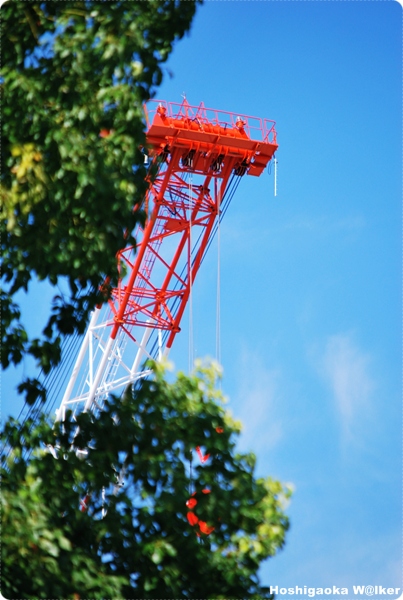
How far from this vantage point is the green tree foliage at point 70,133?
1126 cm

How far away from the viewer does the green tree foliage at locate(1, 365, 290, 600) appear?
36.9 feet

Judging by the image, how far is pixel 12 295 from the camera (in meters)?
11.7

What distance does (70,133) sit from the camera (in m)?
11.3

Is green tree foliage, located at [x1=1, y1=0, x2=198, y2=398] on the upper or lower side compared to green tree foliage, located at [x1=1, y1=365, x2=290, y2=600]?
upper

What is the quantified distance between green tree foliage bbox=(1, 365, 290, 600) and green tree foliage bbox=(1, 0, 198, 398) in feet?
5.21

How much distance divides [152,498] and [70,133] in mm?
3961

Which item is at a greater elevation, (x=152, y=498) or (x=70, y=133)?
(x=70, y=133)

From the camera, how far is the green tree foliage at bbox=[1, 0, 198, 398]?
11258mm

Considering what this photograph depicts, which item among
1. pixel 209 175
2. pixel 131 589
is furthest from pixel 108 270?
pixel 209 175

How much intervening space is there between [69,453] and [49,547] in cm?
166

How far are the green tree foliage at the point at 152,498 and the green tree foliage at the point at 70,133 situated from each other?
1587 mm

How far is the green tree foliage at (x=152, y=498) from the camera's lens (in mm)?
11242

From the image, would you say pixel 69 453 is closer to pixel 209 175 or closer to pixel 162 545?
pixel 162 545

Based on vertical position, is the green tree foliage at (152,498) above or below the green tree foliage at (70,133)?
below
